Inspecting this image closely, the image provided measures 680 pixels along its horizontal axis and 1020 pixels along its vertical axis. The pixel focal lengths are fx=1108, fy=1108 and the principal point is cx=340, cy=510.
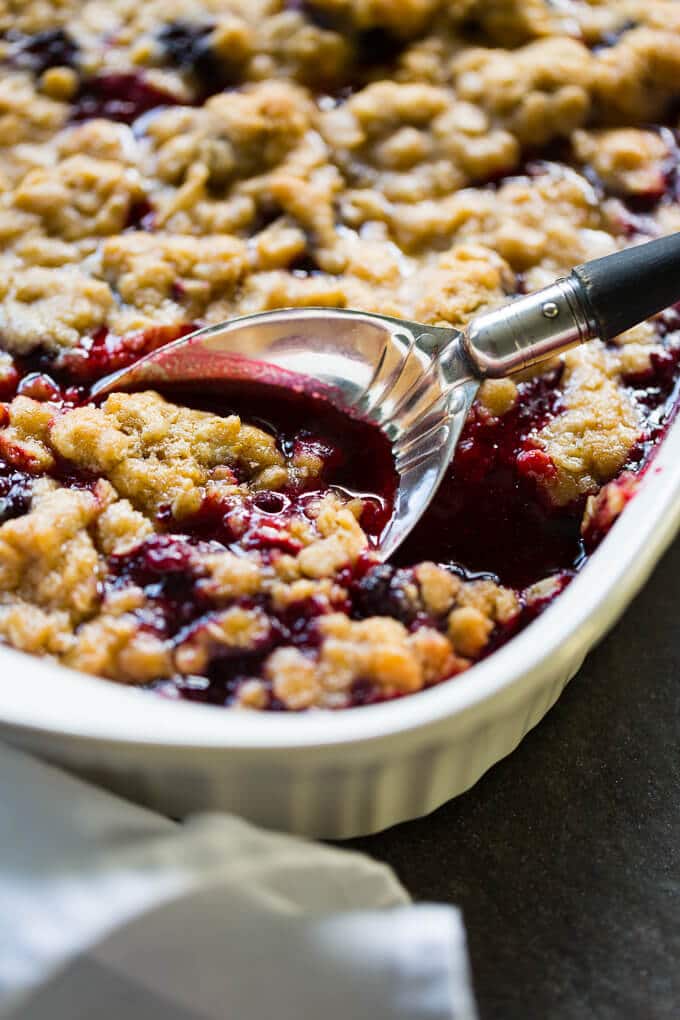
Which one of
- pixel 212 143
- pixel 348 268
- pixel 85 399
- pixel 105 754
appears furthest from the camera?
pixel 212 143

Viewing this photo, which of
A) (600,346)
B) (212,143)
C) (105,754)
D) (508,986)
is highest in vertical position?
(212,143)

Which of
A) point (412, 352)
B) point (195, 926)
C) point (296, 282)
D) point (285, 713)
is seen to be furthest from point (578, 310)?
point (195, 926)

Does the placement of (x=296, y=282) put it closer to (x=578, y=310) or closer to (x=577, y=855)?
(x=578, y=310)

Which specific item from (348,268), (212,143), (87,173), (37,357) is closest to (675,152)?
(348,268)

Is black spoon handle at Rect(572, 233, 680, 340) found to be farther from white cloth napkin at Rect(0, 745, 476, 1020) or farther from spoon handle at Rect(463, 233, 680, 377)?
white cloth napkin at Rect(0, 745, 476, 1020)

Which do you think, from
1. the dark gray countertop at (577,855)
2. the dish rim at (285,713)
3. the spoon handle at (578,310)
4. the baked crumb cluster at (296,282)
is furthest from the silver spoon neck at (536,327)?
the dark gray countertop at (577,855)

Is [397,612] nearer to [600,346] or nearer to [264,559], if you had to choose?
[264,559]

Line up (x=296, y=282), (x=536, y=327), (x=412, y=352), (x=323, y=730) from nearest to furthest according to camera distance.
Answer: (x=323, y=730) → (x=536, y=327) → (x=412, y=352) → (x=296, y=282)
